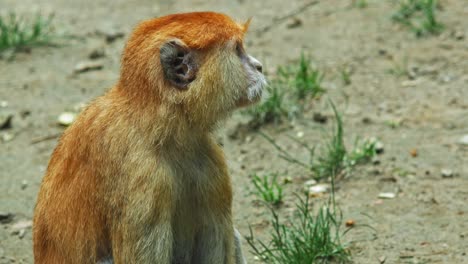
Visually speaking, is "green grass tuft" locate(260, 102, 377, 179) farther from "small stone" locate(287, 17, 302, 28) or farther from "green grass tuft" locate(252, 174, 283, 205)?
"small stone" locate(287, 17, 302, 28)

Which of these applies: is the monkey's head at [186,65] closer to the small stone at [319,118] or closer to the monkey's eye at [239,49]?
the monkey's eye at [239,49]

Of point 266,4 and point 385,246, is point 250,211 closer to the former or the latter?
point 385,246

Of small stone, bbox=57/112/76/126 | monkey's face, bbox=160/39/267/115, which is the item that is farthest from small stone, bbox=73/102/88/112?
monkey's face, bbox=160/39/267/115

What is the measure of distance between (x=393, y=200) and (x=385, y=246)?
2.05 feet

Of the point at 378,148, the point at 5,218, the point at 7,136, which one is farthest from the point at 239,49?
the point at 7,136

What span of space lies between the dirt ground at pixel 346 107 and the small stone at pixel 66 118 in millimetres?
75

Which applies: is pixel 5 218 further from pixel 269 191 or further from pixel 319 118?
pixel 319 118

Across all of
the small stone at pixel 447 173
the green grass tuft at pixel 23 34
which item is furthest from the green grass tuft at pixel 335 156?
the green grass tuft at pixel 23 34

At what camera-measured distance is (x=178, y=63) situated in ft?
15.5

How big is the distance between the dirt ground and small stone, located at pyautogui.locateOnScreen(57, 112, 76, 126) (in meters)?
0.08

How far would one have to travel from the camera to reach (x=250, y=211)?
6.67 metres

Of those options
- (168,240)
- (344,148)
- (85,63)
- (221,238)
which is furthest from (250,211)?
(85,63)

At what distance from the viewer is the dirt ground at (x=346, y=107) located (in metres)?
6.32

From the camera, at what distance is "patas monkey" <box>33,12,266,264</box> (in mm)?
4672
